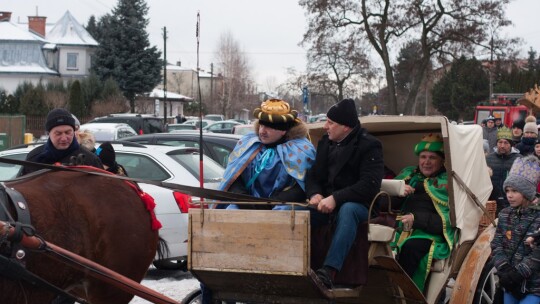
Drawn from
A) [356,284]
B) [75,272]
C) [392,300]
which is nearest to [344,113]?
[356,284]

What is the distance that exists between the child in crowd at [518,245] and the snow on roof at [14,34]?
7162 cm

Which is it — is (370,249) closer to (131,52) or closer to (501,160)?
(501,160)

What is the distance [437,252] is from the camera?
259 inches

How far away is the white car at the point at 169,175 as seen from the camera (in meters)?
9.54

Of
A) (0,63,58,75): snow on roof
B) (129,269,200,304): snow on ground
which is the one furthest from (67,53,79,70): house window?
(129,269,200,304): snow on ground

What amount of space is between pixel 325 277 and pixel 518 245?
1.48m

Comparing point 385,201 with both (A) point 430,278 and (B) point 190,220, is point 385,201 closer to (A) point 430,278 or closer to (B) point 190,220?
(A) point 430,278

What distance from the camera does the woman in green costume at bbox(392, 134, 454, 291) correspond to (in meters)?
6.63

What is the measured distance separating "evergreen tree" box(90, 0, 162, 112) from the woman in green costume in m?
54.4

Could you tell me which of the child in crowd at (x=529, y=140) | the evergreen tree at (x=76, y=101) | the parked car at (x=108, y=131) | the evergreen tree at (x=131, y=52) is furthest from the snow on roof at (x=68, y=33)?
the child in crowd at (x=529, y=140)

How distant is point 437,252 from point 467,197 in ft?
1.81

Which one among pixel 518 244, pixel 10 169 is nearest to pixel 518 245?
pixel 518 244

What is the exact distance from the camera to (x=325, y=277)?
551cm

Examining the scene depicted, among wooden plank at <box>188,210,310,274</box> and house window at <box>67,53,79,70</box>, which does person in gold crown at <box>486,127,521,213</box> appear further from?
house window at <box>67,53,79,70</box>
